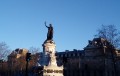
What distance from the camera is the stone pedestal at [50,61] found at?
41.1 m

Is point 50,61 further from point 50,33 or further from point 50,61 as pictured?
point 50,33

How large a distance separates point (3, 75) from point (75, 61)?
3182 centimetres

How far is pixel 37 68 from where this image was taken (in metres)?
42.2

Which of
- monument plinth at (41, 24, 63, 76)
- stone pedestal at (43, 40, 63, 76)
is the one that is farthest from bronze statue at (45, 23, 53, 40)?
stone pedestal at (43, 40, 63, 76)

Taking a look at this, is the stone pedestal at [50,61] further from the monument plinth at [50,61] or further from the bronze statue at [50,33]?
the bronze statue at [50,33]

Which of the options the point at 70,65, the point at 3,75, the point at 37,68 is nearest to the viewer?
the point at 37,68

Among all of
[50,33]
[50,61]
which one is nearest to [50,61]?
[50,61]

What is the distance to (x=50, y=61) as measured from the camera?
42.5 meters

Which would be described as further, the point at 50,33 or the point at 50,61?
the point at 50,33

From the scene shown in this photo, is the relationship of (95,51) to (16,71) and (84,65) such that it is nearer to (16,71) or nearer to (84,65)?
(84,65)

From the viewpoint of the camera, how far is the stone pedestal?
135 ft

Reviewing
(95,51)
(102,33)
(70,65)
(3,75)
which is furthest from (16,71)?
(102,33)

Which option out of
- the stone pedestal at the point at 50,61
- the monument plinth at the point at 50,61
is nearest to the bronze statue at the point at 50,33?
the monument plinth at the point at 50,61

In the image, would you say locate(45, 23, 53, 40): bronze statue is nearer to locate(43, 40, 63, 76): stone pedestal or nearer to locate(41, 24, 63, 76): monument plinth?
locate(41, 24, 63, 76): monument plinth
